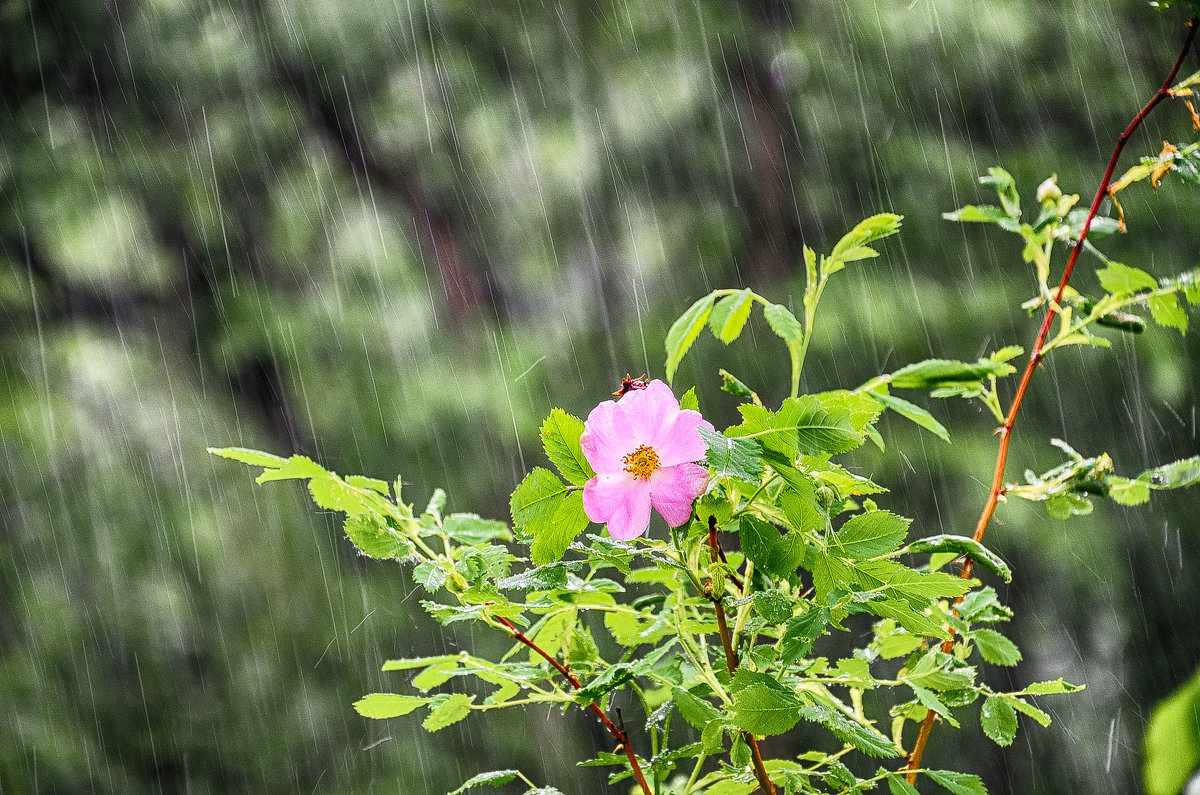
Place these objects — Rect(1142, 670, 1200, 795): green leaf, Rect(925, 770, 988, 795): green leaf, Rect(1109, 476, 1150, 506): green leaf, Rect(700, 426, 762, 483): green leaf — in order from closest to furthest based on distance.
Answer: Rect(1142, 670, 1200, 795): green leaf
Rect(700, 426, 762, 483): green leaf
Rect(925, 770, 988, 795): green leaf
Rect(1109, 476, 1150, 506): green leaf

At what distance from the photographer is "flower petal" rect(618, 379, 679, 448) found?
1.33 ft

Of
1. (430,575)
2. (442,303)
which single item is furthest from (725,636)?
(442,303)

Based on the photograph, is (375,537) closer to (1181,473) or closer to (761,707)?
(761,707)

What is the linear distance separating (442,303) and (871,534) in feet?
8.58

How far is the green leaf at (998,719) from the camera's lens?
1.76ft

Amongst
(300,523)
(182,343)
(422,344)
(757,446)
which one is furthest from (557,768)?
(757,446)

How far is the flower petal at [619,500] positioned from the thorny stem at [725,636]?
0.11 ft

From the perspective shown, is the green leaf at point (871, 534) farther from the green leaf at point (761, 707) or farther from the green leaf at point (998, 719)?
the green leaf at point (998, 719)

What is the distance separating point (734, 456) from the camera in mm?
365

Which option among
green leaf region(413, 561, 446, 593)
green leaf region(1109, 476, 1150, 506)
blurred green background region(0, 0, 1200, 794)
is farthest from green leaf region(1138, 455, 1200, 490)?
blurred green background region(0, 0, 1200, 794)

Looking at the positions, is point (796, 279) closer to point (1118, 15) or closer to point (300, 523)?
point (1118, 15)

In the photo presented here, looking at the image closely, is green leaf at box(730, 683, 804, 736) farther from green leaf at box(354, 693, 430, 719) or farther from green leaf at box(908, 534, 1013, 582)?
green leaf at box(354, 693, 430, 719)

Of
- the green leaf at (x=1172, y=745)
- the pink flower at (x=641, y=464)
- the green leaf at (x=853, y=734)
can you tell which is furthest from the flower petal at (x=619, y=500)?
the green leaf at (x=1172, y=745)

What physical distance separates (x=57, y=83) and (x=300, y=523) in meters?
1.59
